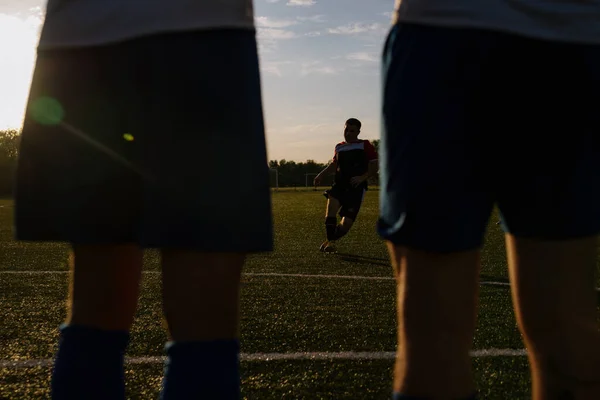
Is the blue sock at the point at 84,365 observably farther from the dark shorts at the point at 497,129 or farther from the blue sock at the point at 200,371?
the dark shorts at the point at 497,129

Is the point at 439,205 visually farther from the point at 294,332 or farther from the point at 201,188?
the point at 294,332

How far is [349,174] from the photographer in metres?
8.38

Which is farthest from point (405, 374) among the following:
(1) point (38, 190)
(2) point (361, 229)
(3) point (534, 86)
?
(2) point (361, 229)

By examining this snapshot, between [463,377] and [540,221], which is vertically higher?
[540,221]

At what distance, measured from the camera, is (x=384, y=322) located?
3.40m

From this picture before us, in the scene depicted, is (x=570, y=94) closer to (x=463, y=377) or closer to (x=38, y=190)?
(x=463, y=377)

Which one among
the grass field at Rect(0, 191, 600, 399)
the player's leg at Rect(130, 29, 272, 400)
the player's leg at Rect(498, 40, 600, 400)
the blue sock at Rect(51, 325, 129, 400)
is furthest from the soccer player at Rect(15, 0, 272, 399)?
the grass field at Rect(0, 191, 600, 399)

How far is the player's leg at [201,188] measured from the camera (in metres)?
1.14

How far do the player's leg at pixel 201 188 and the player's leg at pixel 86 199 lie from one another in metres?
0.12

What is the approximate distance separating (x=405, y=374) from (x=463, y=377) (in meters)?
0.11

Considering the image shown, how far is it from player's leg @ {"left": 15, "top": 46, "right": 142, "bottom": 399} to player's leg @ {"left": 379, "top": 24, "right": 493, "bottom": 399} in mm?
544

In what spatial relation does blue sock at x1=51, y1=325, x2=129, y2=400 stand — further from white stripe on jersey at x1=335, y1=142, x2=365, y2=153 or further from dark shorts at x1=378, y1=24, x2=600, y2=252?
white stripe on jersey at x1=335, y1=142, x2=365, y2=153

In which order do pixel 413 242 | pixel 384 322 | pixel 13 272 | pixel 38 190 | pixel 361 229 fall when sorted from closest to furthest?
pixel 413 242 → pixel 38 190 → pixel 384 322 → pixel 13 272 → pixel 361 229

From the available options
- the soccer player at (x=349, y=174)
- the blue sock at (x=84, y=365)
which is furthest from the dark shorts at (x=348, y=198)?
the blue sock at (x=84, y=365)
